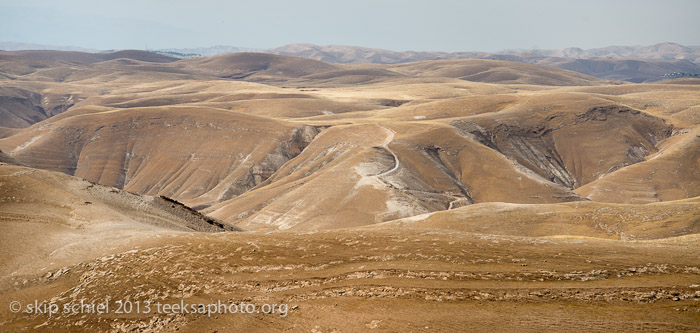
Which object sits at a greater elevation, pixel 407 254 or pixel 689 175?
pixel 407 254

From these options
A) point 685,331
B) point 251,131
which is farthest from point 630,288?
point 251,131

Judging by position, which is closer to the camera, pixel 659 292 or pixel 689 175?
pixel 659 292

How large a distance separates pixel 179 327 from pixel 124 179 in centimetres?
13845

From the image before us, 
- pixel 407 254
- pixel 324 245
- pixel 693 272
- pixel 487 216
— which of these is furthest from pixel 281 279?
pixel 487 216

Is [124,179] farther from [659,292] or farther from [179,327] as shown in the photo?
[659,292]

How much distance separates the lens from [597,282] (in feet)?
72.4

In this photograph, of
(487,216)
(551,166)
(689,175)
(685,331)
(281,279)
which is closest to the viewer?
(685,331)

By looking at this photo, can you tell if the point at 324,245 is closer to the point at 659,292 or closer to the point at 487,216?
the point at 659,292

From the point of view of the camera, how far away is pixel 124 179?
141m

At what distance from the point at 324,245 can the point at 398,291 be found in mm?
8572

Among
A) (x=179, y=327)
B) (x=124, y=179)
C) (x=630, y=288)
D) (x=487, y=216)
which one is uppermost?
(x=630, y=288)

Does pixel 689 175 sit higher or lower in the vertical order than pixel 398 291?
lower

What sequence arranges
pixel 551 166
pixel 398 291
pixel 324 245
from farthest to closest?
pixel 551 166 < pixel 324 245 < pixel 398 291

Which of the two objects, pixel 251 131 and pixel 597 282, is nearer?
pixel 597 282
